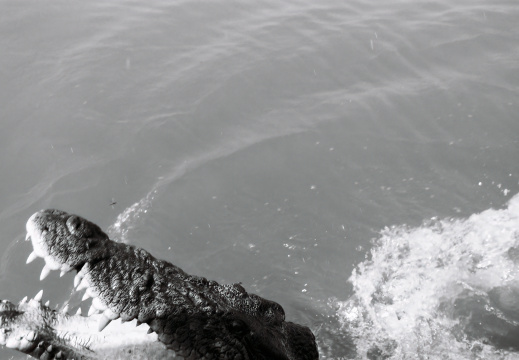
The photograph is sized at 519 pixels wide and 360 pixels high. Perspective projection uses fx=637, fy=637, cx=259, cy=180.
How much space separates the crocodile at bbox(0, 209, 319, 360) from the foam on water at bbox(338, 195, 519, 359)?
2195 millimetres

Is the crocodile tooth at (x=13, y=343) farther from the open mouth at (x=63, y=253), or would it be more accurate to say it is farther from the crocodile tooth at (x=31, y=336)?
the open mouth at (x=63, y=253)

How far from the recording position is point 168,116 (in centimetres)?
952

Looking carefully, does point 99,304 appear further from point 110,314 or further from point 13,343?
point 13,343

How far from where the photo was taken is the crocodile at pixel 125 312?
11.4 ft

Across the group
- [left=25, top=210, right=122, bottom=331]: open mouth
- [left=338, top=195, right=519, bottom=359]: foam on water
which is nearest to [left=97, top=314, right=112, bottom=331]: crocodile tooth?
[left=25, top=210, right=122, bottom=331]: open mouth

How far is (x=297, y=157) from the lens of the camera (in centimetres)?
883

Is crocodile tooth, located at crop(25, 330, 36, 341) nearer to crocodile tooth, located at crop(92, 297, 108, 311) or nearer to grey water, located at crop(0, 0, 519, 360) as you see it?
crocodile tooth, located at crop(92, 297, 108, 311)

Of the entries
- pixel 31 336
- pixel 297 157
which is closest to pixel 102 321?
pixel 31 336

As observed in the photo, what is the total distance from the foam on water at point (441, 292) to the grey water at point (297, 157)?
0.07ft

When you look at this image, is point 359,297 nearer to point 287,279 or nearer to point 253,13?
point 287,279

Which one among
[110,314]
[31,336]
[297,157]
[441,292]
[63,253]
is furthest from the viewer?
[297,157]

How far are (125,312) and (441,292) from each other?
13.7 feet

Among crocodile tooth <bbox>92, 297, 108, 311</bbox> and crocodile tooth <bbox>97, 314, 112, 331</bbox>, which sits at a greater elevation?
crocodile tooth <bbox>92, 297, 108, 311</bbox>

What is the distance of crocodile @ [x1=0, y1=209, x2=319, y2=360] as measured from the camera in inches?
137
